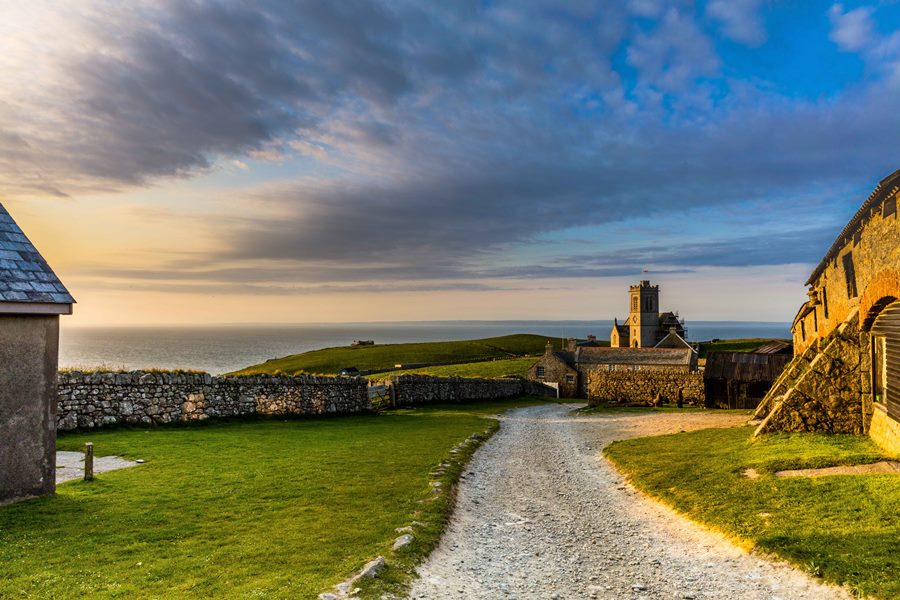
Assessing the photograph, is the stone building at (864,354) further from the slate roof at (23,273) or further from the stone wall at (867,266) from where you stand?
the slate roof at (23,273)

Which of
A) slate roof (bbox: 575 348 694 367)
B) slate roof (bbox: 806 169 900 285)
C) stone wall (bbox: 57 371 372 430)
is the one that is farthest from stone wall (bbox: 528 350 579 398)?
slate roof (bbox: 806 169 900 285)

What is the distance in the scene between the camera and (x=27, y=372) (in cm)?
1166

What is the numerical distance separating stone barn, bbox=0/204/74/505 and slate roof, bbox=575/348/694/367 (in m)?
54.0

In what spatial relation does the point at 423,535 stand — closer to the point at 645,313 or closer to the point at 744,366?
the point at 744,366

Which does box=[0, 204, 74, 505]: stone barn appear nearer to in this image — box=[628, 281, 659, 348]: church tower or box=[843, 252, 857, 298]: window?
box=[843, 252, 857, 298]: window

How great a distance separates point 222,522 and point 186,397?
15.4 meters

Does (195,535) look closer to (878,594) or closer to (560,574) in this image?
(560,574)

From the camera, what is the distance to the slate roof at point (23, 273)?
11508 millimetres

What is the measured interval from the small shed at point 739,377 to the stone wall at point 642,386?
2.83 ft

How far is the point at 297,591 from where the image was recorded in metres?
7.28


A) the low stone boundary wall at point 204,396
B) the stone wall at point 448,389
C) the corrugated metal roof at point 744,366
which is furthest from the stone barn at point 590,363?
the low stone boundary wall at point 204,396

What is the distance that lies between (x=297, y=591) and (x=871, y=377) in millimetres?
17422

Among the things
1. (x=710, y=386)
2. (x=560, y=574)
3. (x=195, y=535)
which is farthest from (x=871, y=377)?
(x=710, y=386)

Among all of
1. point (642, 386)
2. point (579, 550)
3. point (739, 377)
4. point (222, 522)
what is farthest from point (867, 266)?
point (642, 386)
